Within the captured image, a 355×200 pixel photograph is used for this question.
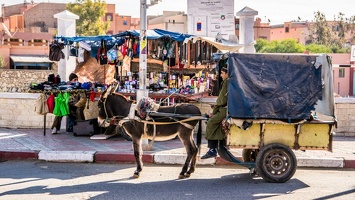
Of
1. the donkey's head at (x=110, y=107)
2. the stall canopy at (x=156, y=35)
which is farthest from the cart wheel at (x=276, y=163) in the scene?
the stall canopy at (x=156, y=35)

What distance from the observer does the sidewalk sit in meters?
12.5

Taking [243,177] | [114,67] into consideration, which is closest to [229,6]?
[114,67]

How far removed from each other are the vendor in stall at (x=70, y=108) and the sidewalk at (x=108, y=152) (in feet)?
2.50

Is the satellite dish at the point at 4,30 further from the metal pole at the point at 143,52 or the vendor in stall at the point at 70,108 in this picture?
the metal pole at the point at 143,52

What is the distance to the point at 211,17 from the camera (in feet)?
79.0

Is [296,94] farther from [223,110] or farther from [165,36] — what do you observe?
[165,36]

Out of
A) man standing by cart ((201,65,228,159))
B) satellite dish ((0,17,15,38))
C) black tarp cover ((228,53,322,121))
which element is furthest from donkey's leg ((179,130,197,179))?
satellite dish ((0,17,15,38))

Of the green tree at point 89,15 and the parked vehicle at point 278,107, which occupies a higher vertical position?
the green tree at point 89,15

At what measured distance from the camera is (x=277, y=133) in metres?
10.3

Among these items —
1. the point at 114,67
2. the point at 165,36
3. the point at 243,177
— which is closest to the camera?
the point at 243,177

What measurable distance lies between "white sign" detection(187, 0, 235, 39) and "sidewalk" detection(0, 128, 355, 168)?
966cm

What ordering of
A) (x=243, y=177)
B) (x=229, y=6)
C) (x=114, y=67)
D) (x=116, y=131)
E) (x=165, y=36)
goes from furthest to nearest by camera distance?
(x=229, y=6), (x=114, y=67), (x=165, y=36), (x=116, y=131), (x=243, y=177)

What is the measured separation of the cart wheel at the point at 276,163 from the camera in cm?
1015

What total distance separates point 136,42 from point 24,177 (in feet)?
23.1
